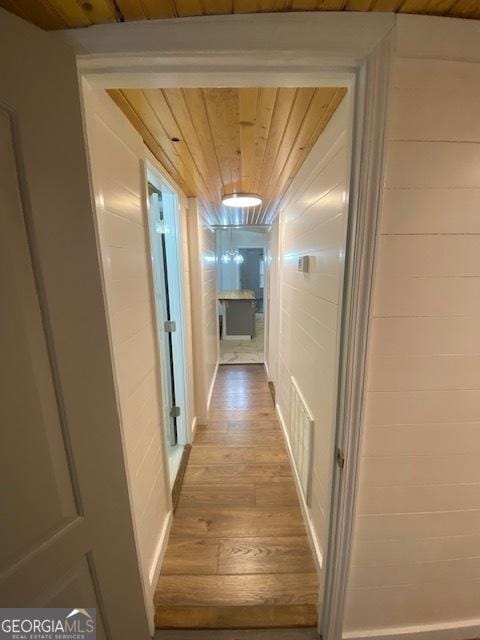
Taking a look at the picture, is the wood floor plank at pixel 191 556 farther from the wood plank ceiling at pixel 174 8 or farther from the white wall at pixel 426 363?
the wood plank ceiling at pixel 174 8

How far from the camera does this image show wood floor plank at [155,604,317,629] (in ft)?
3.86

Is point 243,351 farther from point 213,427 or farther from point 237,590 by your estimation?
point 237,590

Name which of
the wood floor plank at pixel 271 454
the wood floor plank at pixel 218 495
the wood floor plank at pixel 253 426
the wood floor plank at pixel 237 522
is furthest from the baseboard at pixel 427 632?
the wood floor plank at pixel 253 426

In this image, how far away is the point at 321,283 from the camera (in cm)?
125

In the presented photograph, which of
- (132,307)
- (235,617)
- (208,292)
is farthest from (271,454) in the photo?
(208,292)

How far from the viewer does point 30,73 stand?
1.92 feet

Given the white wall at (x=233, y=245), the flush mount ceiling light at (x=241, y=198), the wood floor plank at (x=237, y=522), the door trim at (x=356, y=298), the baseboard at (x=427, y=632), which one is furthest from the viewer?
the white wall at (x=233, y=245)

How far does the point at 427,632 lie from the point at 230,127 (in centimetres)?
241

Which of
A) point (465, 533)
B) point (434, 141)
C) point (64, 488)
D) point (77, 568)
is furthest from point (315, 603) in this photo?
point (434, 141)

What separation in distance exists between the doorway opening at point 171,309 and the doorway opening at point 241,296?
213 cm

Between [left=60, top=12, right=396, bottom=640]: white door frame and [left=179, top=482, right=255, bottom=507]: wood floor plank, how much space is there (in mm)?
1531

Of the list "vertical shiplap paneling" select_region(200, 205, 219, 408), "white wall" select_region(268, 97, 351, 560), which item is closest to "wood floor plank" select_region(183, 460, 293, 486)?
"white wall" select_region(268, 97, 351, 560)

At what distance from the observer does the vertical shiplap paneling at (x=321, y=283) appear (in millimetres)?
994

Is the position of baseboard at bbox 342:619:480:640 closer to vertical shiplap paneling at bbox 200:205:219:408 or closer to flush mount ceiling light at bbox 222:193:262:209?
vertical shiplap paneling at bbox 200:205:219:408
